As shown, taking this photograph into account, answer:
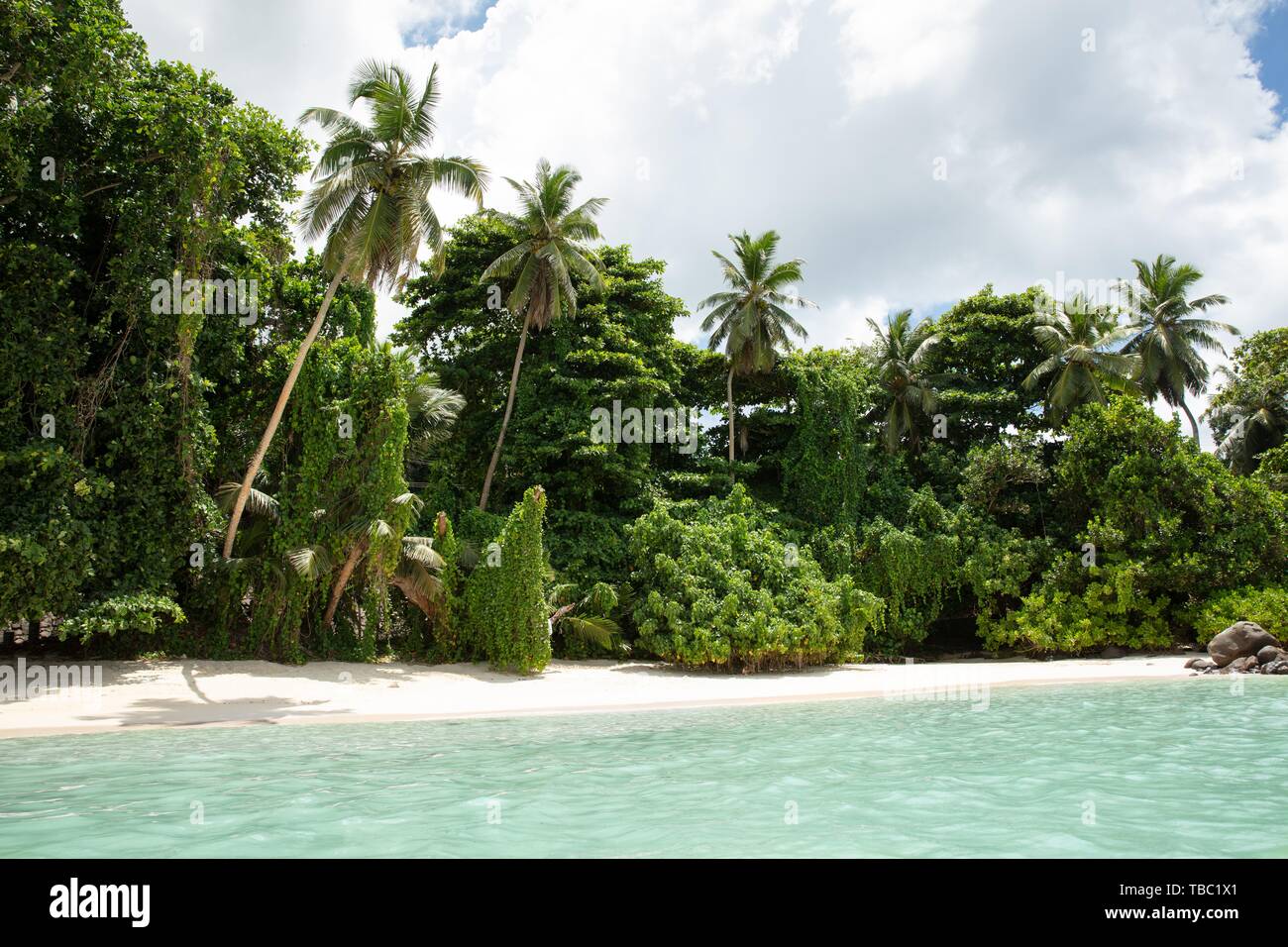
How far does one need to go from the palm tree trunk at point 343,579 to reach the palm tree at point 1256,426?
35.7 metres

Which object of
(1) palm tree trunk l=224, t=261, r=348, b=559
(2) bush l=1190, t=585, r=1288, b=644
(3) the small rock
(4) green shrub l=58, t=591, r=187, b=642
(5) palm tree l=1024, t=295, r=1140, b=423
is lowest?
(3) the small rock

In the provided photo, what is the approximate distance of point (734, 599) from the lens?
21391 mm

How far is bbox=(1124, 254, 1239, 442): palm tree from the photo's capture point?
34.9 meters

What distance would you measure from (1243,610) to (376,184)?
87.7ft

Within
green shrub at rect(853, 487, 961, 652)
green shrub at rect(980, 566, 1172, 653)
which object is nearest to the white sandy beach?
green shrub at rect(980, 566, 1172, 653)

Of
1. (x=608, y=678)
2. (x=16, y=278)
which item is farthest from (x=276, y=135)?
(x=608, y=678)

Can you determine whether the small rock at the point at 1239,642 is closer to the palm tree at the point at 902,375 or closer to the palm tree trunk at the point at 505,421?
the palm tree at the point at 902,375

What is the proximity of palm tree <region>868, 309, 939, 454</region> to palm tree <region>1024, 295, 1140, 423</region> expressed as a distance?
3.96 metres

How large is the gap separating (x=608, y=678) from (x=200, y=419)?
11.3 m

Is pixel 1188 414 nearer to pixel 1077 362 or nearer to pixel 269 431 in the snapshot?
pixel 1077 362

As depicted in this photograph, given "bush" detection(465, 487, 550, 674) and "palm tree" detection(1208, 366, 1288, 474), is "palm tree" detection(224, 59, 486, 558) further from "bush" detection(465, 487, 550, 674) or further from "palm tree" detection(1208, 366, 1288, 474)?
"palm tree" detection(1208, 366, 1288, 474)
